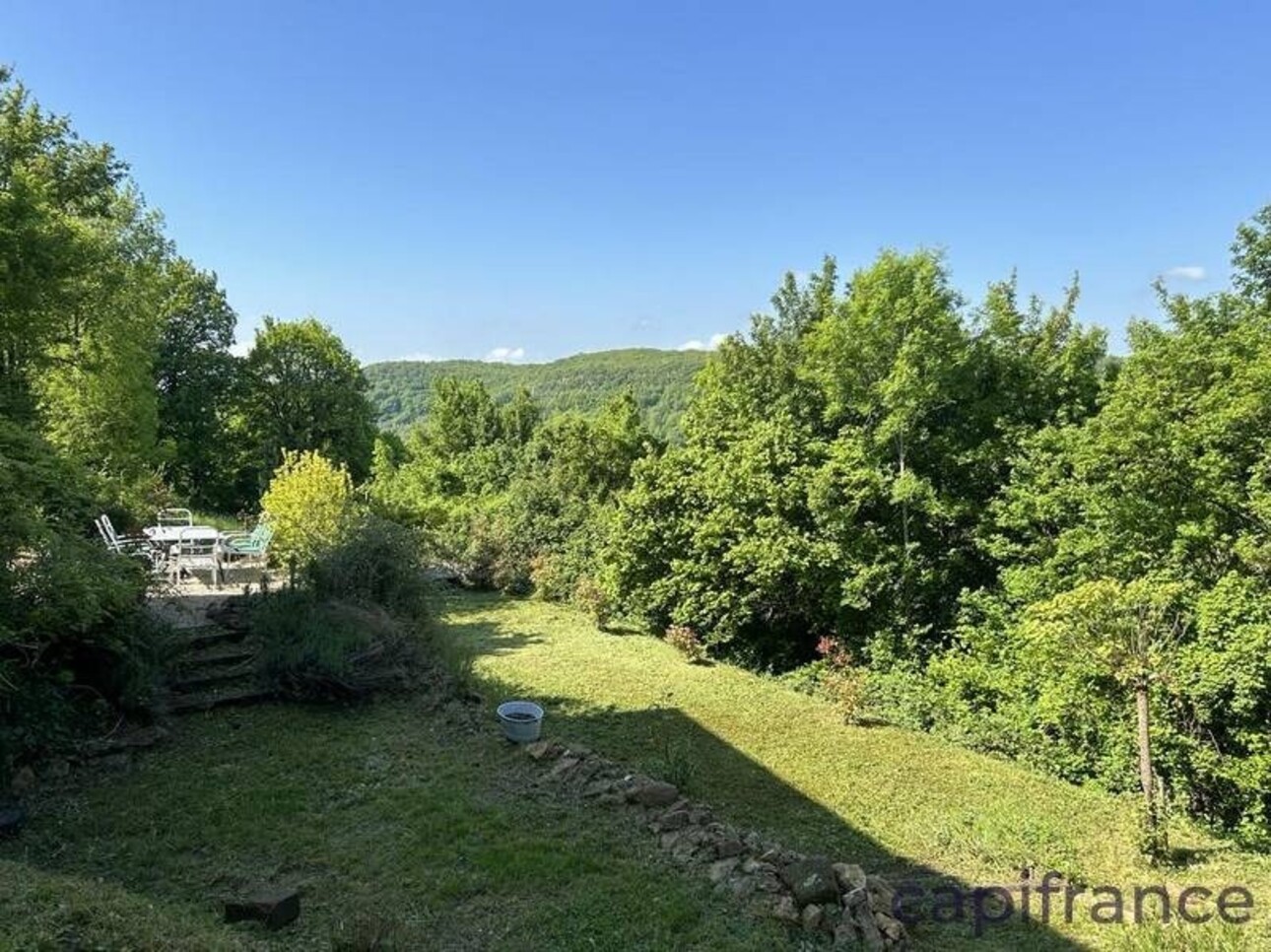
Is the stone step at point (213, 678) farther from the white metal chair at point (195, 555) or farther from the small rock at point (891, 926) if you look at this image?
the small rock at point (891, 926)

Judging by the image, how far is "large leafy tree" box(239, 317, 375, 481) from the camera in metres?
26.0

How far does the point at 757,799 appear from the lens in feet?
22.4

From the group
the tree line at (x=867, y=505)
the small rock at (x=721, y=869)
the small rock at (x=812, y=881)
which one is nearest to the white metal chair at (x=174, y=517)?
the tree line at (x=867, y=505)

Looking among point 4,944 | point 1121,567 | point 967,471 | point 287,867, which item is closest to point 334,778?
point 287,867

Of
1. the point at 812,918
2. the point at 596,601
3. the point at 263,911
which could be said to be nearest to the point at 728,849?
the point at 812,918

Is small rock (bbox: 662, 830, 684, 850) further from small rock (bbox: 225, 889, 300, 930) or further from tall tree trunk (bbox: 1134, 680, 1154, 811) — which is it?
tall tree trunk (bbox: 1134, 680, 1154, 811)

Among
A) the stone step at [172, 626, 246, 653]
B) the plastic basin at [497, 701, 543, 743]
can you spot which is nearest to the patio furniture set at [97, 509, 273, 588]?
the stone step at [172, 626, 246, 653]

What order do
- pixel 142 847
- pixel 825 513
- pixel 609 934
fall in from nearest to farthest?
pixel 609 934, pixel 142 847, pixel 825 513

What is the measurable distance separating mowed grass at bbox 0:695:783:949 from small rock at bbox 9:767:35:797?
14cm

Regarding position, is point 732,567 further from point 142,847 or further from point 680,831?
point 142,847

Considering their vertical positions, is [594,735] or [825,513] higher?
[825,513]

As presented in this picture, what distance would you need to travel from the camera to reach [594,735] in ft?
26.1

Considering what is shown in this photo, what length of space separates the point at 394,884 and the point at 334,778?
1735 millimetres

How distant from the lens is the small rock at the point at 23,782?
213 inches
